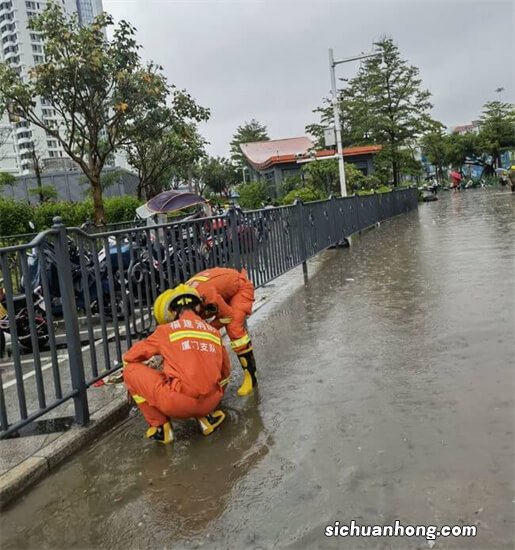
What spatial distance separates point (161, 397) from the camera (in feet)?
11.0

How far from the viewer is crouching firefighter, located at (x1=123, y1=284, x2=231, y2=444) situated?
3357 millimetres

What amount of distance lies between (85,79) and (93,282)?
9.81 m

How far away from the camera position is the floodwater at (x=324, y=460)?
8.23 feet

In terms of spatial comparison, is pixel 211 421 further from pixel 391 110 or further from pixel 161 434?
A: pixel 391 110

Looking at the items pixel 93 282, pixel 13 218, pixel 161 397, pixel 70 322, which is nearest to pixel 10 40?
pixel 13 218

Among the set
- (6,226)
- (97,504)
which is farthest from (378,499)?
(6,226)

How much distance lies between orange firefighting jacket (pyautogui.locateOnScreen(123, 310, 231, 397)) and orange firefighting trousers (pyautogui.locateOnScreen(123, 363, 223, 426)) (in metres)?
0.04

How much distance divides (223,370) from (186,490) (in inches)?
40.3

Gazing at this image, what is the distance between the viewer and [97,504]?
286 cm

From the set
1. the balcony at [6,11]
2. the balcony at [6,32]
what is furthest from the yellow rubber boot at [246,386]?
the balcony at [6,11]

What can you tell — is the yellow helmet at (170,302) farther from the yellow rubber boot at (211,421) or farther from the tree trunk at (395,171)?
the tree trunk at (395,171)

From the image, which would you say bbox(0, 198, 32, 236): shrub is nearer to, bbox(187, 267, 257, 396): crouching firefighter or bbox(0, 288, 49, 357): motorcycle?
bbox(0, 288, 49, 357): motorcycle

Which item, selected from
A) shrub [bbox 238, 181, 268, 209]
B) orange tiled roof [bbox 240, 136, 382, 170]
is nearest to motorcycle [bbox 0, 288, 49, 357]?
shrub [bbox 238, 181, 268, 209]

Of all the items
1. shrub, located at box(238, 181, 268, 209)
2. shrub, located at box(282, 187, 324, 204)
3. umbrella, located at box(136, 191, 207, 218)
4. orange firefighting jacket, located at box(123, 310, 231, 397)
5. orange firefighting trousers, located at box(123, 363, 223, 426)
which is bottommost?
orange firefighting trousers, located at box(123, 363, 223, 426)
